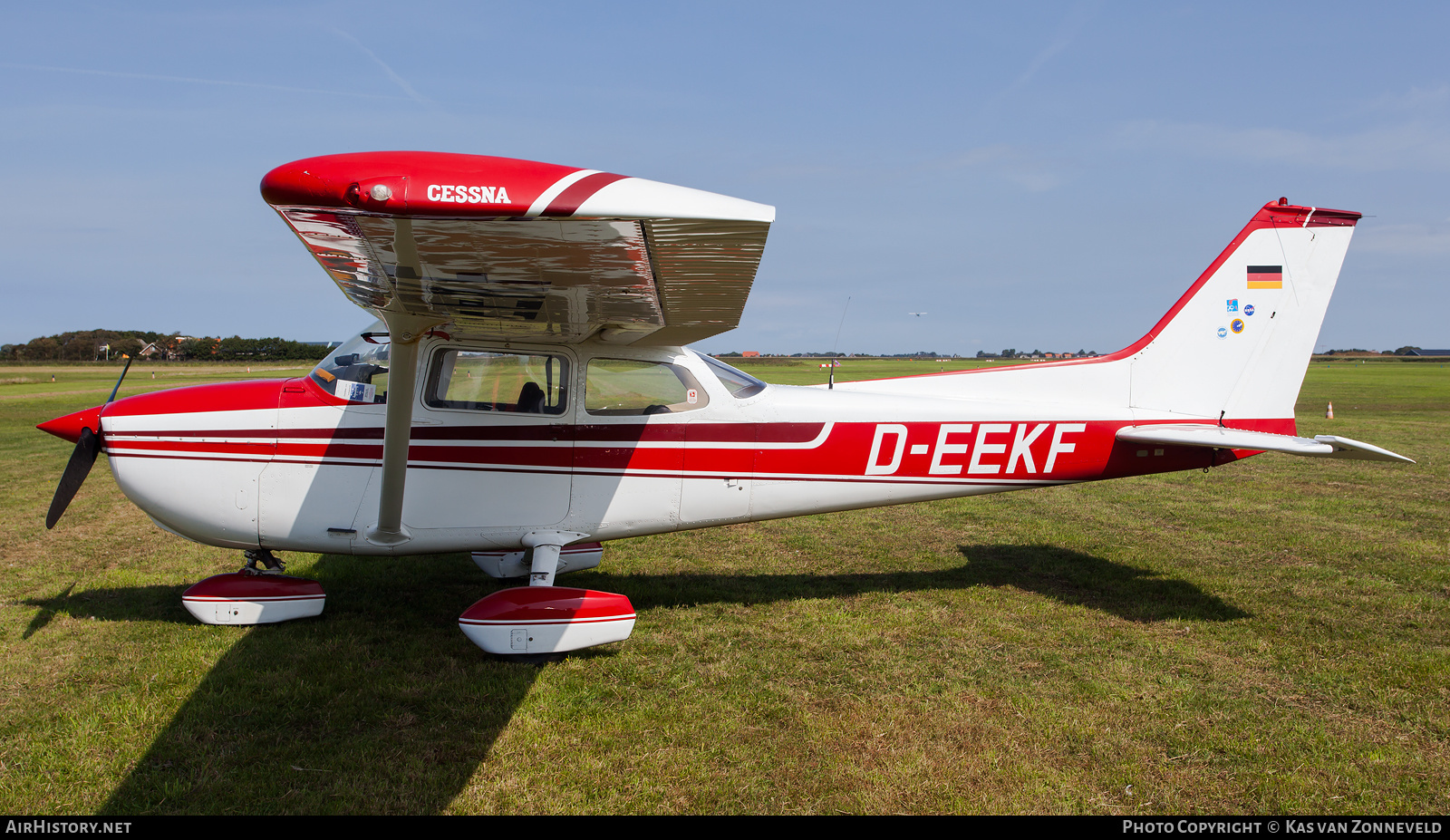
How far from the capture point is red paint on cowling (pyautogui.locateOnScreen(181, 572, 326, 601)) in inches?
189

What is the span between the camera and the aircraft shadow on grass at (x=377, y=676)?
3.11 meters

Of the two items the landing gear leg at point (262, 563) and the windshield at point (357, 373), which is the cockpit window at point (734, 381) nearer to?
the windshield at point (357, 373)

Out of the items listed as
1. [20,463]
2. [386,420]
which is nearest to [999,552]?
[386,420]

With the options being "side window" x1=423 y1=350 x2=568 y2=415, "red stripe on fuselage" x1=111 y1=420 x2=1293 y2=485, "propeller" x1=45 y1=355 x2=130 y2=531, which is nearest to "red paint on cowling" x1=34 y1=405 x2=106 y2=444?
"propeller" x1=45 y1=355 x2=130 y2=531

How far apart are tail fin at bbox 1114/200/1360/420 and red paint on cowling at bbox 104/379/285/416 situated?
19.4 ft

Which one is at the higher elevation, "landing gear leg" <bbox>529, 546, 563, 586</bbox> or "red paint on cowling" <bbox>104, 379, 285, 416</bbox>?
"red paint on cowling" <bbox>104, 379, 285, 416</bbox>

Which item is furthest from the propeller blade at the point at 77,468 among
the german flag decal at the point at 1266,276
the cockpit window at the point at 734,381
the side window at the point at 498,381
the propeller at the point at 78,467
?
the german flag decal at the point at 1266,276

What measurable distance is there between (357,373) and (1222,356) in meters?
6.08

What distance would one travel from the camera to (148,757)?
3.29m

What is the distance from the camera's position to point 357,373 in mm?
4719

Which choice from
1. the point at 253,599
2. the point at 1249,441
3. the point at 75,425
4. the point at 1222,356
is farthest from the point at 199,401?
the point at 1222,356

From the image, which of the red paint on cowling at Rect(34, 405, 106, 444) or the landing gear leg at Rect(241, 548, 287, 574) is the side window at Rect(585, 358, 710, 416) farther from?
the red paint on cowling at Rect(34, 405, 106, 444)

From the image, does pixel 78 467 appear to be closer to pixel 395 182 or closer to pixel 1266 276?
pixel 395 182

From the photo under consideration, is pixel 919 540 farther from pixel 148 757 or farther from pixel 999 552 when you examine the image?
pixel 148 757
